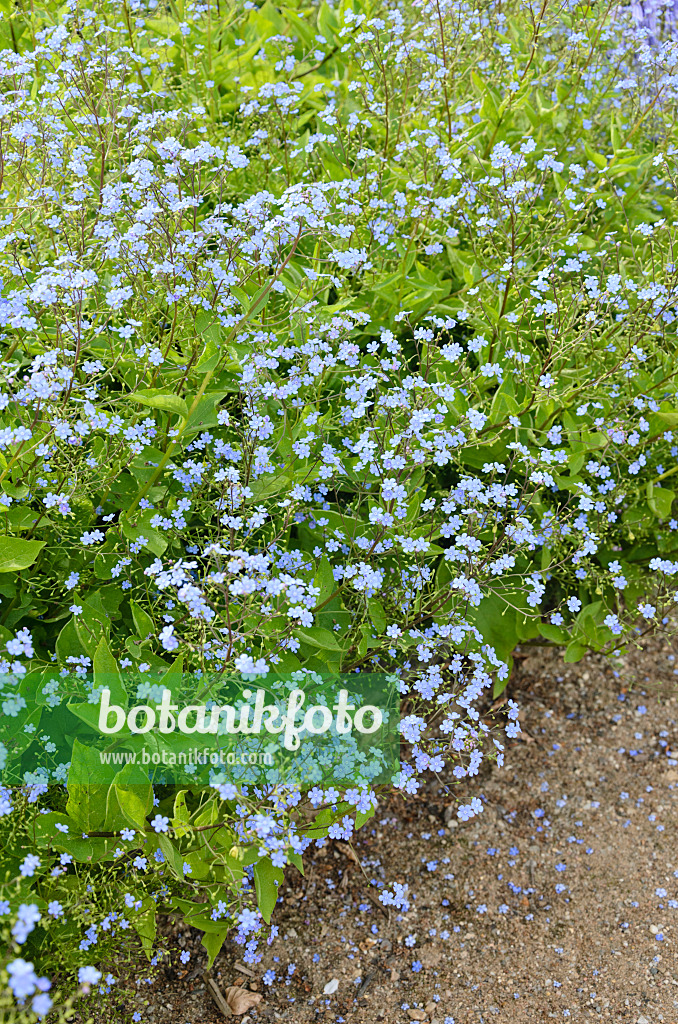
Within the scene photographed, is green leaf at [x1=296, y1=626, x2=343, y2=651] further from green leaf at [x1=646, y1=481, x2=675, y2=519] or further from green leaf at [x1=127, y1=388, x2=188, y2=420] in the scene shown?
green leaf at [x1=646, y1=481, x2=675, y2=519]

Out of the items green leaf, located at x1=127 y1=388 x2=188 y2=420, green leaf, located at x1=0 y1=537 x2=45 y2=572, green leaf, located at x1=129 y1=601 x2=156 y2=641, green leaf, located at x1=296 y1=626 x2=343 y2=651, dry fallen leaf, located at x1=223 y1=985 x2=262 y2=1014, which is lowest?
dry fallen leaf, located at x1=223 y1=985 x2=262 y2=1014

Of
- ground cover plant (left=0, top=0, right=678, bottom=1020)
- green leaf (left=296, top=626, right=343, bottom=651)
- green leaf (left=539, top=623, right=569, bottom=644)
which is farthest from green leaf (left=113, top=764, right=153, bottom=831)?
green leaf (left=539, top=623, right=569, bottom=644)

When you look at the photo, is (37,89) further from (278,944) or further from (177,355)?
(278,944)

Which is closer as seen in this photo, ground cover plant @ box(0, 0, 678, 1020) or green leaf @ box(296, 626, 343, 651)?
ground cover plant @ box(0, 0, 678, 1020)

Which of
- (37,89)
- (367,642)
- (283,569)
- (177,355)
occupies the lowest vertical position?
(367,642)

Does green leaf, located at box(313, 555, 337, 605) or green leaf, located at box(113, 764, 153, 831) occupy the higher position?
green leaf, located at box(313, 555, 337, 605)

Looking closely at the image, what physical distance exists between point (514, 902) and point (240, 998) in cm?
116

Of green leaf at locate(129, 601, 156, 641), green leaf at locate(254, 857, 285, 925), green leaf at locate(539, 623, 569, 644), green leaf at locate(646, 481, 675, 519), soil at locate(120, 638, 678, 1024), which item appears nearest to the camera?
green leaf at locate(254, 857, 285, 925)

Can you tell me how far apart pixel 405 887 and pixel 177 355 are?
2.30 meters

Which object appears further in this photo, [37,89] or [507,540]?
→ [37,89]

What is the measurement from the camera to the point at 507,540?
9.90ft

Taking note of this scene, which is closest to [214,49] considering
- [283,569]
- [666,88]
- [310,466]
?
[666,88]

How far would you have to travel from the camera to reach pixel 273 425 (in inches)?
115

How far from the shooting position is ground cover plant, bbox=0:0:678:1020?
2455 millimetres
